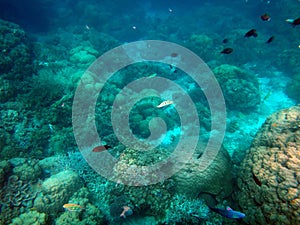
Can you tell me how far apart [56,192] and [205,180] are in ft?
12.1

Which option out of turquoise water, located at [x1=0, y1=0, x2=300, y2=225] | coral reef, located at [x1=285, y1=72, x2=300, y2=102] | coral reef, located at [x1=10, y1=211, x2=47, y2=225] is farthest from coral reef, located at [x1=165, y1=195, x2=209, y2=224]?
coral reef, located at [x1=285, y1=72, x2=300, y2=102]

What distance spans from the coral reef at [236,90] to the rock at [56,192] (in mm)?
8487

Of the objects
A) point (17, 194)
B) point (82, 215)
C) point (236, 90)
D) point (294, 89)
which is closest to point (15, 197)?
point (17, 194)

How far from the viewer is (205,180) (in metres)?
4.45

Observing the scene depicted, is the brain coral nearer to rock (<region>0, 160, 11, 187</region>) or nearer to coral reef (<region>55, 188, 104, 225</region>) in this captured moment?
coral reef (<region>55, 188, 104, 225</region>)

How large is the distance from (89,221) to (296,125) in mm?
5079

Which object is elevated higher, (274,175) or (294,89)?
(294,89)

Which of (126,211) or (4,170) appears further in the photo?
(4,170)

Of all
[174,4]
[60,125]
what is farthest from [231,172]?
[174,4]

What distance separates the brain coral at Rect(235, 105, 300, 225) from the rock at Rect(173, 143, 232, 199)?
33cm

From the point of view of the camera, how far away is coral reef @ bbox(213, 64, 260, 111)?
9836 millimetres

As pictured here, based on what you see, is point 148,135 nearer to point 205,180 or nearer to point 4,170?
point 205,180

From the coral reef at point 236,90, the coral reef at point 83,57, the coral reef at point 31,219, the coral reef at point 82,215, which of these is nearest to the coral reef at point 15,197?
the coral reef at point 31,219

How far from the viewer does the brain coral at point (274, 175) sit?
11.0 feet
